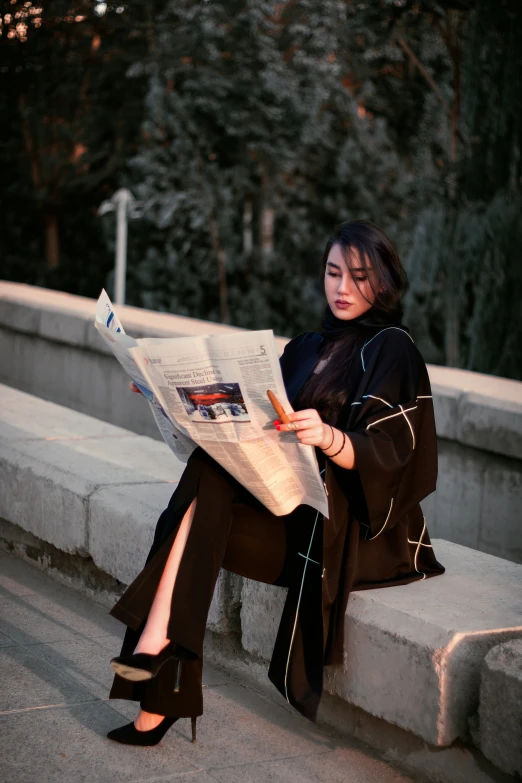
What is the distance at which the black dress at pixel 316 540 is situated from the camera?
2.93m

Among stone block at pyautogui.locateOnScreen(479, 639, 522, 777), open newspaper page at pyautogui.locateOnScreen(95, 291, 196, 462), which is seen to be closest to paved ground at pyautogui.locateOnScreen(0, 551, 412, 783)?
stone block at pyautogui.locateOnScreen(479, 639, 522, 777)

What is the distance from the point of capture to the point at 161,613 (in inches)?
116

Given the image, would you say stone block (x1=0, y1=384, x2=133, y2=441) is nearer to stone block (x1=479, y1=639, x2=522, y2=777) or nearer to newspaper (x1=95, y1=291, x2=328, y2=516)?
newspaper (x1=95, y1=291, x2=328, y2=516)

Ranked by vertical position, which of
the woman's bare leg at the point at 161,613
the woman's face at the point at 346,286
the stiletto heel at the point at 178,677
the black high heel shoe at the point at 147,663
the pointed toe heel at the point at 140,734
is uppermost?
the woman's face at the point at 346,286

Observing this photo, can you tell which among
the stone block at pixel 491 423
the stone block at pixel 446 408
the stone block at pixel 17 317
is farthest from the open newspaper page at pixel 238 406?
the stone block at pixel 17 317

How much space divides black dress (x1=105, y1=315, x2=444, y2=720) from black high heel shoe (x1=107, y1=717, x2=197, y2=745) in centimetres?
7

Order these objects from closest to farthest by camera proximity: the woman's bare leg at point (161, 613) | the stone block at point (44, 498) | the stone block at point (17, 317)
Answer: the woman's bare leg at point (161, 613) → the stone block at point (44, 498) → the stone block at point (17, 317)

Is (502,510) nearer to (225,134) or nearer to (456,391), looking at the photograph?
(456,391)

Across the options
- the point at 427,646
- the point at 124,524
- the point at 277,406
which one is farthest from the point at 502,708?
the point at 124,524

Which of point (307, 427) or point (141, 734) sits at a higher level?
point (307, 427)

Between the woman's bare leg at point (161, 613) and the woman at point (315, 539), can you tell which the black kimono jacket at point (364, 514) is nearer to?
the woman at point (315, 539)

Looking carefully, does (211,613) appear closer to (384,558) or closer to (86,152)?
(384,558)

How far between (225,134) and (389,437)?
731 inches

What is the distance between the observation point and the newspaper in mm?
2658
